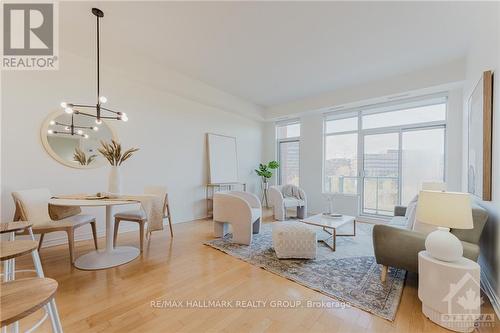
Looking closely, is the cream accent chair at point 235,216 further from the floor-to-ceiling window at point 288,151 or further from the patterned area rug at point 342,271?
the floor-to-ceiling window at point 288,151

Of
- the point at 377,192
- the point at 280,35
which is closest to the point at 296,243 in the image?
the point at 280,35

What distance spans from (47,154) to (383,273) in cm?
452

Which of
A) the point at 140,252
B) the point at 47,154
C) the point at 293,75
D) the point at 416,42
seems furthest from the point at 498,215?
the point at 47,154

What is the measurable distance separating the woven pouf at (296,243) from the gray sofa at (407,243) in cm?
75

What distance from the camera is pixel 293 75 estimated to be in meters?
4.32

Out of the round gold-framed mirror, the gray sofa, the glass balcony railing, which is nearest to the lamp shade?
the gray sofa

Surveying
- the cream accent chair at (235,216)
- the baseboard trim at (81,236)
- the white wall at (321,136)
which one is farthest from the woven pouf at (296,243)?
the white wall at (321,136)

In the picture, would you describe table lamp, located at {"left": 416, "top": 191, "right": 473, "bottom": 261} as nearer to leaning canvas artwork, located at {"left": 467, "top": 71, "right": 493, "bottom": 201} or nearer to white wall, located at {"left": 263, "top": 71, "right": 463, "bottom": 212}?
leaning canvas artwork, located at {"left": 467, "top": 71, "right": 493, "bottom": 201}

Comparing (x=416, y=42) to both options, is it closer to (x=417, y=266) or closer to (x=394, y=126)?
(x=394, y=126)

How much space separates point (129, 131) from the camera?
3.90m

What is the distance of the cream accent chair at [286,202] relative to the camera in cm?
490

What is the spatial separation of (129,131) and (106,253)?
82.7 inches

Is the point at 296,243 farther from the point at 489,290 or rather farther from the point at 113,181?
the point at 113,181

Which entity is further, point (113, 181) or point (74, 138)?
point (74, 138)
